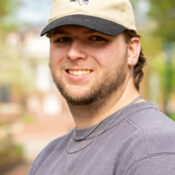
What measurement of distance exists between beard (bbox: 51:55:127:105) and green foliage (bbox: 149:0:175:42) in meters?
9.94

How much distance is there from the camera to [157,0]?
11.6 metres

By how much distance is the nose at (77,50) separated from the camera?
1.79 m

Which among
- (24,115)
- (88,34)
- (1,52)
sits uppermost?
(88,34)

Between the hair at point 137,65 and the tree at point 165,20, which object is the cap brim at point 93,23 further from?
the tree at point 165,20

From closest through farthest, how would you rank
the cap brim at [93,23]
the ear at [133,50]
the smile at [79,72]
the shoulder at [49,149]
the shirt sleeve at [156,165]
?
the shirt sleeve at [156,165] < the cap brim at [93,23] < the smile at [79,72] < the ear at [133,50] < the shoulder at [49,149]

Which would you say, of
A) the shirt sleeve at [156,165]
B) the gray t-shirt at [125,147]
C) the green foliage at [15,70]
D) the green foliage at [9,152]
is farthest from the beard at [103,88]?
the green foliage at [9,152]

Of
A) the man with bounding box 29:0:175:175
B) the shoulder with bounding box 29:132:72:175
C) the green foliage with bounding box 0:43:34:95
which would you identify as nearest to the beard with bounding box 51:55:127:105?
the man with bounding box 29:0:175:175

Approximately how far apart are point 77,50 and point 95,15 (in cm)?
19

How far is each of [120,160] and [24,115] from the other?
37.2ft

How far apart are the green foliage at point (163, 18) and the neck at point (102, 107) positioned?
9903 mm

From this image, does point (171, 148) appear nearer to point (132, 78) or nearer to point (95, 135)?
point (95, 135)

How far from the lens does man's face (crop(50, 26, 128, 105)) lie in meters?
1.79

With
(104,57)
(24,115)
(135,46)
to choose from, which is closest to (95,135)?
(104,57)

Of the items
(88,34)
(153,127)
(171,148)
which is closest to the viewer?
(171,148)
